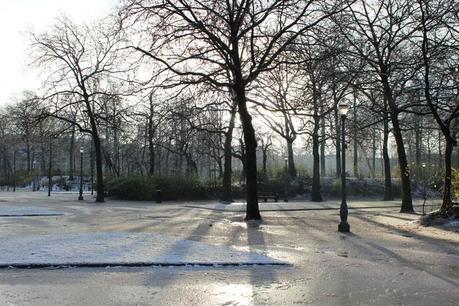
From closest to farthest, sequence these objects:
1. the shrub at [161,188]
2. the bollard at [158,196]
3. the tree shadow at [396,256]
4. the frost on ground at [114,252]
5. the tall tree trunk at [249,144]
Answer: the tree shadow at [396,256] < the frost on ground at [114,252] < the tall tree trunk at [249,144] < the bollard at [158,196] < the shrub at [161,188]

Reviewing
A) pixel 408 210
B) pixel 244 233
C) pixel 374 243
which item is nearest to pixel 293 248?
pixel 374 243

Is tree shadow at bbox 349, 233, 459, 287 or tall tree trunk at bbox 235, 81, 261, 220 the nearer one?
tree shadow at bbox 349, 233, 459, 287

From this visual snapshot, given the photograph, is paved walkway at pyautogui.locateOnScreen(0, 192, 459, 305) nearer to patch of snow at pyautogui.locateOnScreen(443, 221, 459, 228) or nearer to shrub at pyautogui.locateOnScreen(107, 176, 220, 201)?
patch of snow at pyautogui.locateOnScreen(443, 221, 459, 228)

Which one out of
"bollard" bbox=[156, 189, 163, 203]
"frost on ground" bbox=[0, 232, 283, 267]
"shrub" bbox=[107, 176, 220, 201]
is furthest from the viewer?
"shrub" bbox=[107, 176, 220, 201]

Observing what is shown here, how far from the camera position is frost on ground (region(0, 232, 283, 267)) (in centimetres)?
1111

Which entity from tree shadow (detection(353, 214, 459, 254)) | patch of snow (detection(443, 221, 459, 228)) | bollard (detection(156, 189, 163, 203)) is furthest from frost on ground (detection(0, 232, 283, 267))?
bollard (detection(156, 189, 163, 203))

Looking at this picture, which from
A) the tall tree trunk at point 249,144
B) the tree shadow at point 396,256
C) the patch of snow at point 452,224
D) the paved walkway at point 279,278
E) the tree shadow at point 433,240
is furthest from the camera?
the tall tree trunk at point 249,144

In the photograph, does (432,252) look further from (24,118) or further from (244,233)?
(24,118)

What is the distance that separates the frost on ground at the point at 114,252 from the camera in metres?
11.1

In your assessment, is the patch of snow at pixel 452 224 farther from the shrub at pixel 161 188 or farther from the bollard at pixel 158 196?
the shrub at pixel 161 188

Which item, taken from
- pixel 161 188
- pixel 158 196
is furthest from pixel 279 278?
pixel 161 188

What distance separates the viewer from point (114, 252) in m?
12.2

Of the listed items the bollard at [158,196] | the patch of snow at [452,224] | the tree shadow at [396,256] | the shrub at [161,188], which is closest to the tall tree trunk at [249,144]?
the tree shadow at [396,256]

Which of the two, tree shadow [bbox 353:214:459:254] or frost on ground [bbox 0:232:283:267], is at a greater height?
frost on ground [bbox 0:232:283:267]
